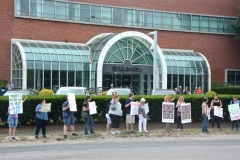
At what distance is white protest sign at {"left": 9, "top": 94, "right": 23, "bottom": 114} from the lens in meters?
18.1

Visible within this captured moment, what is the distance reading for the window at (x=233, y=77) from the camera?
168 feet

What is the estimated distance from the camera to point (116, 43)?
41.2 meters

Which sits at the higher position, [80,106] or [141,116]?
[80,106]

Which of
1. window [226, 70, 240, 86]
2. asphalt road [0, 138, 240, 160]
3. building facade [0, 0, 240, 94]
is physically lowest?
asphalt road [0, 138, 240, 160]

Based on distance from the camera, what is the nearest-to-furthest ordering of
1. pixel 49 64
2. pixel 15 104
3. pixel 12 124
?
pixel 12 124 → pixel 15 104 → pixel 49 64

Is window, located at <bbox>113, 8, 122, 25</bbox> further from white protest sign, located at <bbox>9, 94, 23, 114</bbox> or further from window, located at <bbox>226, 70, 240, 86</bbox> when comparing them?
white protest sign, located at <bbox>9, 94, 23, 114</bbox>

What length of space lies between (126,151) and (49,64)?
2485 centimetres

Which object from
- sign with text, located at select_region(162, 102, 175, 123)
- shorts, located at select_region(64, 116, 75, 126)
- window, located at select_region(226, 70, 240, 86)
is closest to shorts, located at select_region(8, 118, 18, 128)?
shorts, located at select_region(64, 116, 75, 126)

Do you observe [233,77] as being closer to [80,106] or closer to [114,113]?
[80,106]

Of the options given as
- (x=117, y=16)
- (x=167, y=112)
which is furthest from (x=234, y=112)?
(x=117, y=16)

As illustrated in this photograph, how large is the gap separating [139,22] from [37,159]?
34.7 m

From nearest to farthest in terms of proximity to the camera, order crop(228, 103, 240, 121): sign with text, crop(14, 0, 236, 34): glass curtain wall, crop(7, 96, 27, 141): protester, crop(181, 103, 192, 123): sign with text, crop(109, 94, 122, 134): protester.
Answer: crop(7, 96, 27, 141): protester → crop(109, 94, 122, 134): protester → crop(181, 103, 192, 123): sign with text → crop(228, 103, 240, 121): sign with text → crop(14, 0, 236, 34): glass curtain wall

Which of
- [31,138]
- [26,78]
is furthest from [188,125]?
[26,78]

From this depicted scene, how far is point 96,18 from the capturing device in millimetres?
43719
